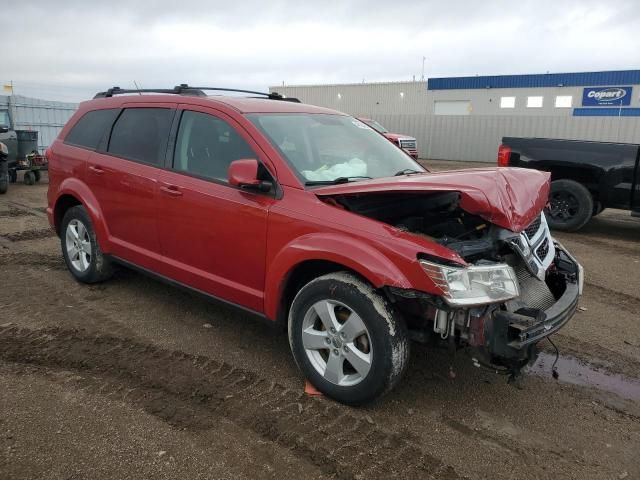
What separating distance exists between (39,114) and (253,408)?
57.8 feet

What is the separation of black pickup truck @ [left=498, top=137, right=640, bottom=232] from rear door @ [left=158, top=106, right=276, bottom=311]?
5.97 meters

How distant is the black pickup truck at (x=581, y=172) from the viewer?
7.74 m

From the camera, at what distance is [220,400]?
320 cm

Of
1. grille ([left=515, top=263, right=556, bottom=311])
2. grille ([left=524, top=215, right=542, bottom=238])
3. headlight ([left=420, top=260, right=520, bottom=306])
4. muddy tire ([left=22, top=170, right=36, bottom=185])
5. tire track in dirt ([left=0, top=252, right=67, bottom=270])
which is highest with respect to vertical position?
grille ([left=524, top=215, right=542, bottom=238])

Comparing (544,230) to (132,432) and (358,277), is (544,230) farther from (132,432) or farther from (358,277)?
(132,432)

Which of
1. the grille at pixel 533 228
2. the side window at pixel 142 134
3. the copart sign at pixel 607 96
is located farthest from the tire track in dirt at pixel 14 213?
the copart sign at pixel 607 96

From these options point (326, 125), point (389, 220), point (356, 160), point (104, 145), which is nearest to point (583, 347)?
point (389, 220)

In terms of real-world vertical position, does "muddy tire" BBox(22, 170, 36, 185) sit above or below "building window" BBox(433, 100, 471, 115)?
below

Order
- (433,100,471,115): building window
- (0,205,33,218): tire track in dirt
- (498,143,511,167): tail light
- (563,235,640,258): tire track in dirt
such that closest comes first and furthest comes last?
(563,235,640,258): tire track in dirt → (498,143,511,167): tail light → (0,205,33,218): tire track in dirt → (433,100,471,115): building window

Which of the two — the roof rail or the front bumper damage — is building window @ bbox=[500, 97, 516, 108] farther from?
the front bumper damage

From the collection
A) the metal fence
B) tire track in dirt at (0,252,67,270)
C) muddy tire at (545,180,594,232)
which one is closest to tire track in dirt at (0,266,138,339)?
tire track in dirt at (0,252,67,270)

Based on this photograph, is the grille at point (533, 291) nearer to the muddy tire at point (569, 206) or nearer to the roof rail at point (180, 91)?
the roof rail at point (180, 91)

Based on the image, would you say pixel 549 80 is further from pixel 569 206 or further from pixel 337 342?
pixel 337 342

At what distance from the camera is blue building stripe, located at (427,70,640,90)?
2909cm
